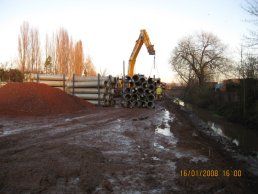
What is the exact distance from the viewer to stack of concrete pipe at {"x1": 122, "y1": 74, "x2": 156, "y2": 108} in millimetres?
18938

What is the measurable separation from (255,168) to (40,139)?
18.6 feet

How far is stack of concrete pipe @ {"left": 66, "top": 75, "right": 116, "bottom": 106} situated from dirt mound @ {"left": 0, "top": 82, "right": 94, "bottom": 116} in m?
2.11

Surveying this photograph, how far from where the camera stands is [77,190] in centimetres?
408

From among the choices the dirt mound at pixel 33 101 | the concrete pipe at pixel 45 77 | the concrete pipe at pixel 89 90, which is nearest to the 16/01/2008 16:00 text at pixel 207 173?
the dirt mound at pixel 33 101

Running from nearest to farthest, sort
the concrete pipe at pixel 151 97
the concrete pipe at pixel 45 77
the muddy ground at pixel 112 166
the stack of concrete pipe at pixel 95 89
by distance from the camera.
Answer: the muddy ground at pixel 112 166
the concrete pipe at pixel 151 97
the stack of concrete pipe at pixel 95 89
the concrete pipe at pixel 45 77

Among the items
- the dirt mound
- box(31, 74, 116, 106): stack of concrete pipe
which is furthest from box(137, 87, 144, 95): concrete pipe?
the dirt mound

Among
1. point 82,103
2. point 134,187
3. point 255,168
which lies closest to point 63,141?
point 134,187

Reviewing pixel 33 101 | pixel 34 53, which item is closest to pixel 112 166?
pixel 33 101

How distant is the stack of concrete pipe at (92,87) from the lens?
19266 mm

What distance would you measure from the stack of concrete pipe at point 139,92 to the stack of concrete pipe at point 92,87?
117 centimetres

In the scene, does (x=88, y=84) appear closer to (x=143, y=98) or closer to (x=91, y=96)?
(x=91, y=96)

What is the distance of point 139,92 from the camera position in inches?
755

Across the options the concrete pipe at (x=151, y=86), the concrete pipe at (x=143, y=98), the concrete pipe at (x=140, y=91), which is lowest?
the concrete pipe at (x=143, y=98)

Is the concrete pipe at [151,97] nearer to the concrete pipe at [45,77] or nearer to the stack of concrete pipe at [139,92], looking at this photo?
the stack of concrete pipe at [139,92]
